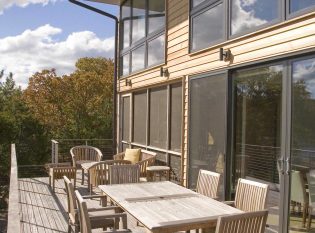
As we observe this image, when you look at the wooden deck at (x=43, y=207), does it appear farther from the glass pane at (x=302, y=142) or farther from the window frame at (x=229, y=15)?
the window frame at (x=229, y=15)

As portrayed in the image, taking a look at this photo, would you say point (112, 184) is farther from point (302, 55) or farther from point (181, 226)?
point (302, 55)

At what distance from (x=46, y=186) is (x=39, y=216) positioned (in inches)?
104

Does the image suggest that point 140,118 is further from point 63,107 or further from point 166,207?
point 63,107

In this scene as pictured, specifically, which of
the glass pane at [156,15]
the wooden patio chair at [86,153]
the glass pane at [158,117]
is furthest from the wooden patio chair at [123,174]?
the wooden patio chair at [86,153]

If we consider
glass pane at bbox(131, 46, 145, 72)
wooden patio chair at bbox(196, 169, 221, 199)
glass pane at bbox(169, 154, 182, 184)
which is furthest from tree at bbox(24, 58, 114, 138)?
wooden patio chair at bbox(196, 169, 221, 199)

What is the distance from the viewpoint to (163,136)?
7.82 meters

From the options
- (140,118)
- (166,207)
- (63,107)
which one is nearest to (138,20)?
(140,118)

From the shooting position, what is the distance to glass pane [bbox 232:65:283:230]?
445cm

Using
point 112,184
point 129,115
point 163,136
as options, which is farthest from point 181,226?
point 129,115

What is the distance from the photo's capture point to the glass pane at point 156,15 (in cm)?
786

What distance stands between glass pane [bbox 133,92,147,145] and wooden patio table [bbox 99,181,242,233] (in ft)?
13.2

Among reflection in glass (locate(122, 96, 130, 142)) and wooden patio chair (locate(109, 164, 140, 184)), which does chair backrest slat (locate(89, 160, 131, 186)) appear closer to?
wooden patio chair (locate(109, 164, 140, 184))

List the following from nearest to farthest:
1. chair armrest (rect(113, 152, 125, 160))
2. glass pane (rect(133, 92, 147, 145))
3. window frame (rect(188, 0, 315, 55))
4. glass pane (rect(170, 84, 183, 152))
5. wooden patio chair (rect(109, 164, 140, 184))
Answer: window frame (rect(188, 0, 315, 55))
wooden patio chair (rect(109, 164, 140, 184))
glass pane (rect(170, 84, 183, 152))
chair armrest (rect(113, 152, 125, 160))
glass pane (rect(133, 92, 147, 145))

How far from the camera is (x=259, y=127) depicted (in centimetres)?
473
